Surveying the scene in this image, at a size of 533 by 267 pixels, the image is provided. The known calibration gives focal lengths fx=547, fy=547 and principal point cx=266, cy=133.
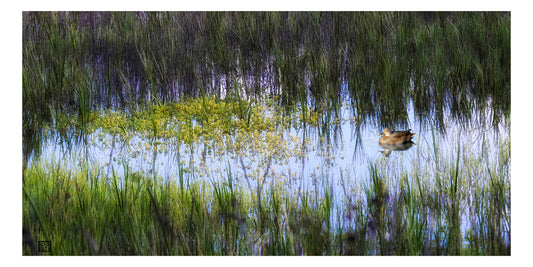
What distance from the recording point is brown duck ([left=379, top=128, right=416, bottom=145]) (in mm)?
4432

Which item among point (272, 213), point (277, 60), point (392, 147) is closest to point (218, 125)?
point (277, 60)

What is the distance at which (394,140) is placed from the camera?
443 centimetres

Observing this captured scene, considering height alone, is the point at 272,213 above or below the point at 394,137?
below

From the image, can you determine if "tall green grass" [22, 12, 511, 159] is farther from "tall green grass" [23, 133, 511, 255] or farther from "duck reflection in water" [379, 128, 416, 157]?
"tall green grass" [23, 133, 511, 255]

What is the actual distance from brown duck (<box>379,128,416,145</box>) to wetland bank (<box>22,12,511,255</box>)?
3.3 inches

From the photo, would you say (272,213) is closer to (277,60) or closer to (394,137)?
(394,137)

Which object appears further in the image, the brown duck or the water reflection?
the brown duck

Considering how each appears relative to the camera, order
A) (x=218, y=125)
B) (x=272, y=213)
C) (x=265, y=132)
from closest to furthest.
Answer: (x=272, y=213) < (x=265, y=132) < (x=218, y=125)

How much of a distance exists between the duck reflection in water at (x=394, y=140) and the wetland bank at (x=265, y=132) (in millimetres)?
46

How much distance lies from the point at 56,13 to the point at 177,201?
2.46 meters

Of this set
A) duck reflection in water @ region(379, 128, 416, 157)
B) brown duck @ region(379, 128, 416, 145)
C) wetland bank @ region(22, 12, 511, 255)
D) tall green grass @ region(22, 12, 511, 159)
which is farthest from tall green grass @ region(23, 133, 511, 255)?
tall green grass @ region(22, 12, 511, 159)

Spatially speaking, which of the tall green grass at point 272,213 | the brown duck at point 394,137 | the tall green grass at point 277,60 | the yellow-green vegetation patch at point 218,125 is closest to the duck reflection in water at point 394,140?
the brown duck at point 394,137

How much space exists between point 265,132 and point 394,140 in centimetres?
107

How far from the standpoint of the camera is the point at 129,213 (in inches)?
150
